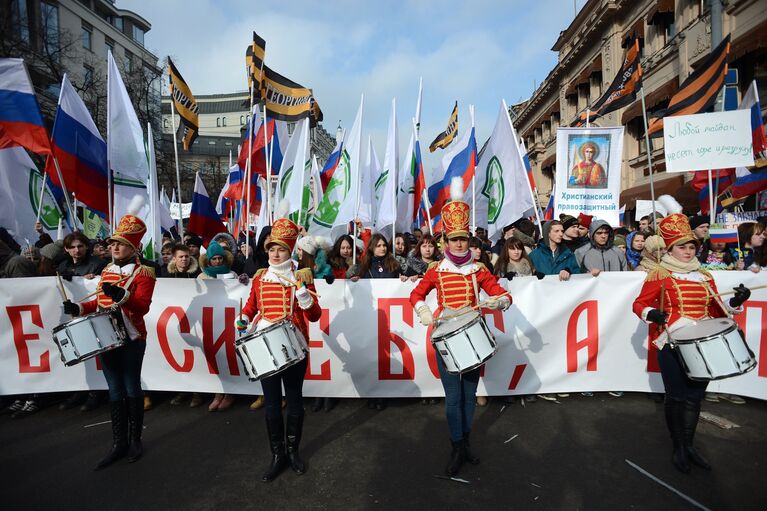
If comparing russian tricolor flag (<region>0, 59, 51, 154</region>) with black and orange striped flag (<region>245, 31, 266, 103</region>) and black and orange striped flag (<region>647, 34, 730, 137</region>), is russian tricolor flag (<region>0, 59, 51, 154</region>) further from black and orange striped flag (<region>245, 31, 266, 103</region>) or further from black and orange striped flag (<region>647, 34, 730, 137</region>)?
black and orange striped flag (<region>647, 34, 730, 137</region>)

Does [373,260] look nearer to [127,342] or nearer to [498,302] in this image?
[498,302]

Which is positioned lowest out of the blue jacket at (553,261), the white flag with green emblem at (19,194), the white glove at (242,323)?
the white glove at (242,323)

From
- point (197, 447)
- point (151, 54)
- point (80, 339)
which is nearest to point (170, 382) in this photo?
point (197, 447)

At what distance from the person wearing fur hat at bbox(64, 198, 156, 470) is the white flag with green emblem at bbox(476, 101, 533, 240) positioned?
5.17m

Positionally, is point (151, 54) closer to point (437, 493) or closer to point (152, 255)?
point (152, 255)

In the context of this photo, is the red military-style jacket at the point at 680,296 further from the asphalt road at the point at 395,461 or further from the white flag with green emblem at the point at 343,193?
the white flag with green emblem at the point at 343,193

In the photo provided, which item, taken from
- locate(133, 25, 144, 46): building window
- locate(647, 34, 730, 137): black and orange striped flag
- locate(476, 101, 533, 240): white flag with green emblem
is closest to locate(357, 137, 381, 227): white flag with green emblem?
locate(476, 101, 533, 240): white flag with green emblem

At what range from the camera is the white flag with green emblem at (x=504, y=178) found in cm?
655

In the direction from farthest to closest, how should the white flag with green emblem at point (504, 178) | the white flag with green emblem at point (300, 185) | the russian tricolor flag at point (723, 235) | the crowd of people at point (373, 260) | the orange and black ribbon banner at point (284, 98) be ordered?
the white flag with green emblem at point (300, 185) → the orange and black ribbon banner at point (284, 98) → the white flag with green emblem at point (504, 178) → the russian tricolor flag at point (723, 235) → the crowd of people at point (373, 260)

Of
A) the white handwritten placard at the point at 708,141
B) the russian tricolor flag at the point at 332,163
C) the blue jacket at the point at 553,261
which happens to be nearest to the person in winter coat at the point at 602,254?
the blue jacket at the point at 553,261

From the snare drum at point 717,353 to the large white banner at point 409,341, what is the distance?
178 cm

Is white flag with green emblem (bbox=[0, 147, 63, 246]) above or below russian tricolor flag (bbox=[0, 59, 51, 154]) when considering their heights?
below

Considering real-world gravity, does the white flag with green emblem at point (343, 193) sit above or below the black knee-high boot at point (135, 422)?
above

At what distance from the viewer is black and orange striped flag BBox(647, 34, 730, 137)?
6.67 m
